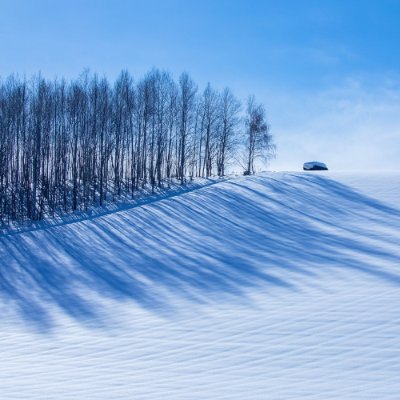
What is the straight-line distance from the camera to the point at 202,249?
21672mm

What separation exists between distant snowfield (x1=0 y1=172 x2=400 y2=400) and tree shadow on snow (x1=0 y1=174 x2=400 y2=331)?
77mm

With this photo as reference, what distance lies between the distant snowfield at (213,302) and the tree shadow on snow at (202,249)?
0.08 m

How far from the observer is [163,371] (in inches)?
380

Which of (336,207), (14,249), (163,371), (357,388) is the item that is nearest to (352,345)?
(357,388)

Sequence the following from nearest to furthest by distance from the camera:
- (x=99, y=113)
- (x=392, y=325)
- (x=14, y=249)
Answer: (x=392, y=325) → (x=14, y=249) → (x=99, y=113)

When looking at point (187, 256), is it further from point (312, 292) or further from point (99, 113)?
point (99, 113)

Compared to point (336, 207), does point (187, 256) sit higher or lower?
lower

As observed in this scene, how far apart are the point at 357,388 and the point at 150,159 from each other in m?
36.0

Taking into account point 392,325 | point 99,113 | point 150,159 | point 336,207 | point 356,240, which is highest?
point 99,113

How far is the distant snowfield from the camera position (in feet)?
29.3

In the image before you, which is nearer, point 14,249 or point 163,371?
point 163,371

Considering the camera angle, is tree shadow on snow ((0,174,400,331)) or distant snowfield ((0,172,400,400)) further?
tree shadow on snow ((0,174,400,331))

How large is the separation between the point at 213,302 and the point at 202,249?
7.20 meters

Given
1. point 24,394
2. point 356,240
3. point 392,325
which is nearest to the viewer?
point 24,394
